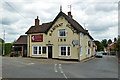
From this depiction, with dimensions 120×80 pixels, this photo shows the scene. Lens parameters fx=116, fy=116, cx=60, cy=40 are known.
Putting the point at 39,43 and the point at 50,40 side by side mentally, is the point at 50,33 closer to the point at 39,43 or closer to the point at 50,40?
the point at 50,40

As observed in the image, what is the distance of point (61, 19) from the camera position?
19.9 m

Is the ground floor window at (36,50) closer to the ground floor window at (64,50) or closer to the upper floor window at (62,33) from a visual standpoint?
the ground floor window at (64,50)

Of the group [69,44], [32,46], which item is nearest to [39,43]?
[32,46]

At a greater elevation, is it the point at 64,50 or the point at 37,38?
the point at 37,38

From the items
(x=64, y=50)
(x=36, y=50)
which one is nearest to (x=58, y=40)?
(x=64, y=50)

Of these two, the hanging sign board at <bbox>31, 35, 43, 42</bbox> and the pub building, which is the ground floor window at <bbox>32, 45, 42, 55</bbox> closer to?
the pub building

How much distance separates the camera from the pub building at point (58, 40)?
18.8 m

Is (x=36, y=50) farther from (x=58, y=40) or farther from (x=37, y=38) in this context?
(x=58, y=40)

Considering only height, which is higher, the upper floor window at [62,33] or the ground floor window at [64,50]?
the upper floor window at [62,33]

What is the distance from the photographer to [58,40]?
19.9 meters

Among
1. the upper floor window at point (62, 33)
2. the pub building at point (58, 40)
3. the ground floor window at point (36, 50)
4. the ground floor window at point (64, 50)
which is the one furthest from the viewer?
the ground floor window at point (36, 50)

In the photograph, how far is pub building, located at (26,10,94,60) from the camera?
1881 cm

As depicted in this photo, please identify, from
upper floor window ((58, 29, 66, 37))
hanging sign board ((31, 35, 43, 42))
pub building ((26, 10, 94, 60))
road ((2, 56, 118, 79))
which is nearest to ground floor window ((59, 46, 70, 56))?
pub building ((26, 10, 94, 60))

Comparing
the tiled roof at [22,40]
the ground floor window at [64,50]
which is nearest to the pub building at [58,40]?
the ground floor window at [64,50]
